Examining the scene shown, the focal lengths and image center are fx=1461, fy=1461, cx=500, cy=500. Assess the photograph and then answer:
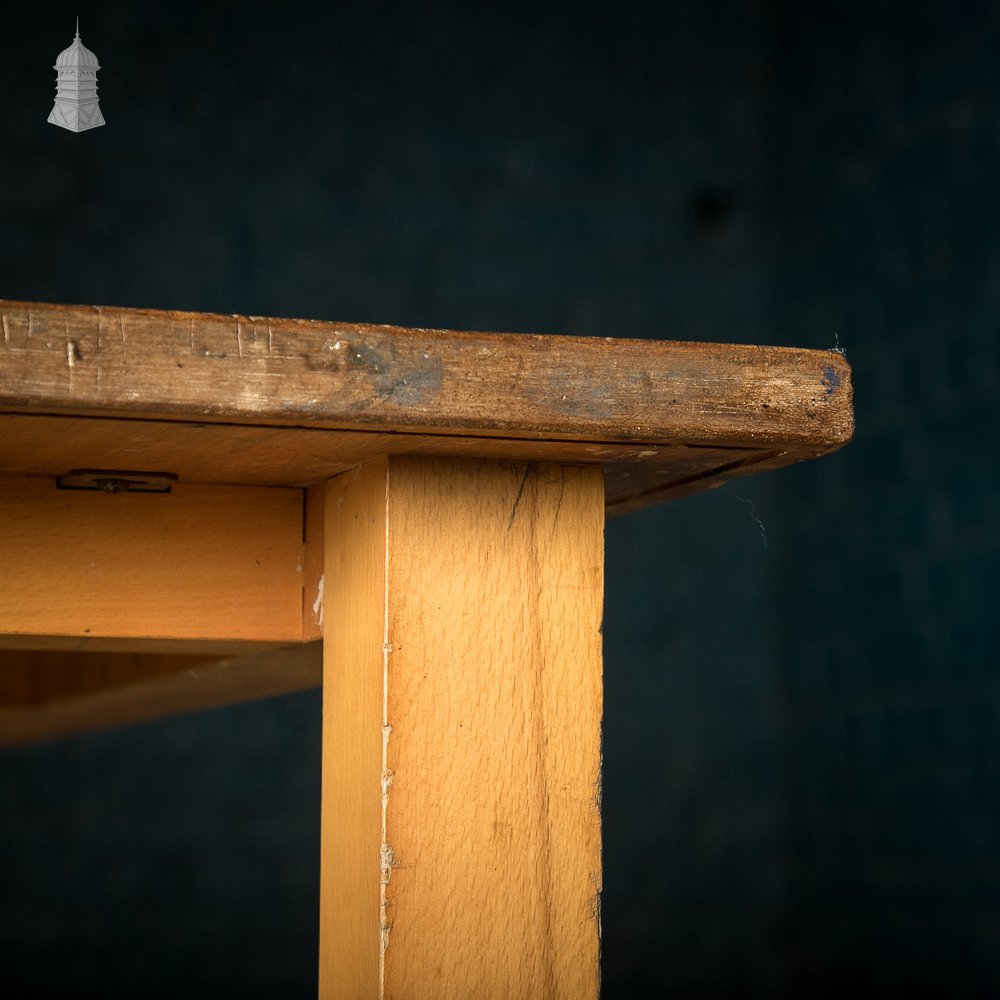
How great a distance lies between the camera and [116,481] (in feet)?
1.61

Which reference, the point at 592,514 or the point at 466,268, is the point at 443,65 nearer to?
the point at 466,268

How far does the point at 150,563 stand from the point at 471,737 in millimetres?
138

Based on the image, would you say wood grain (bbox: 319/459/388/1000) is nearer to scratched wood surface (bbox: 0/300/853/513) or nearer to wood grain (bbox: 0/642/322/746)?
scratched wood surface (bbox: 0/300/853/513)

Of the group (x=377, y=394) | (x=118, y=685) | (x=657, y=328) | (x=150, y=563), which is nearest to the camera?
→ (x=377, y=394)

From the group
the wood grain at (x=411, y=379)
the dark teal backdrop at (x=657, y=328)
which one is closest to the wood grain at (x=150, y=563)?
the wood grain at (x=411, y=379)

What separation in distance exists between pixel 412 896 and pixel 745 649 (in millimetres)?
2438

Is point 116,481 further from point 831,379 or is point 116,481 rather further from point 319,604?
point 831,379

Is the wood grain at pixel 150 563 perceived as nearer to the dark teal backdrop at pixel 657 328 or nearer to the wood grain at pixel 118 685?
the wood grain at pixel 118 685

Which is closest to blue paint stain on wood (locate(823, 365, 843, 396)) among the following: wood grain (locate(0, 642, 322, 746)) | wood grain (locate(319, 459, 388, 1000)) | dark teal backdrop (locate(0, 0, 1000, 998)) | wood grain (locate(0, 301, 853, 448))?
wood grain (locate(0, 301, 853, 448))

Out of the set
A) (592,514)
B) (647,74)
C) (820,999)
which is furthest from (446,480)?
(647,74)

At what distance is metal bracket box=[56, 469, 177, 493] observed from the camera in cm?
48

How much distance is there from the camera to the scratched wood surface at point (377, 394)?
1.24 ft

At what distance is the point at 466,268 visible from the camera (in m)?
2.73

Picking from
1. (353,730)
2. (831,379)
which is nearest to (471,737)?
(353,730)
